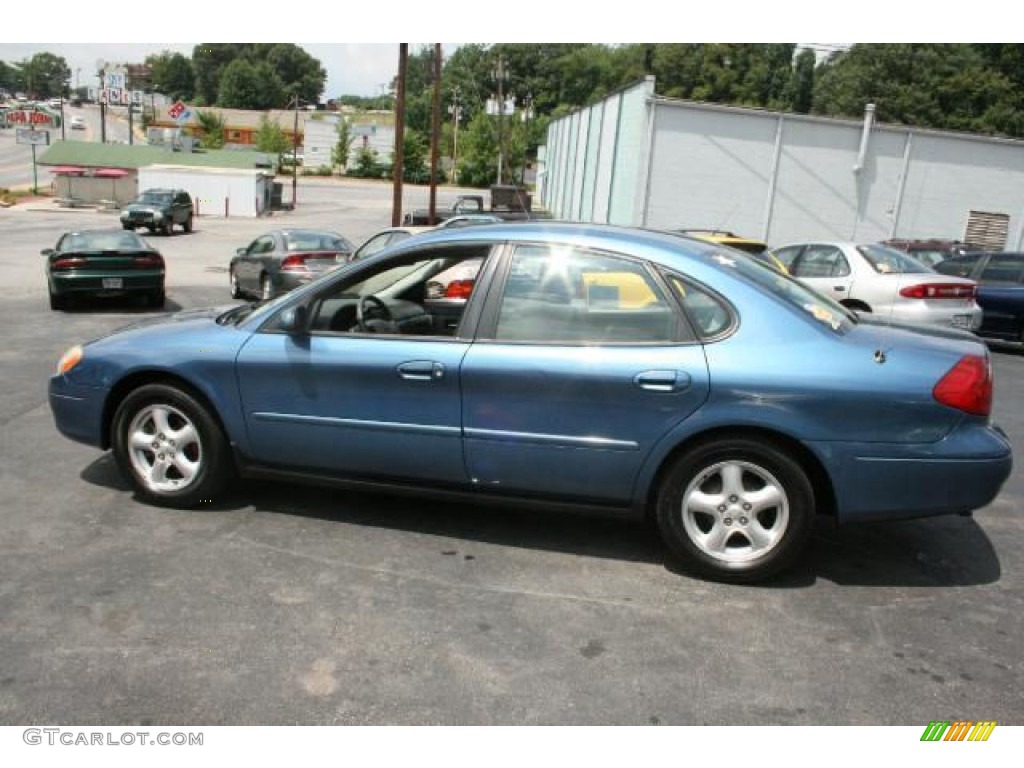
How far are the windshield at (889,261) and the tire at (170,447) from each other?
8829mm

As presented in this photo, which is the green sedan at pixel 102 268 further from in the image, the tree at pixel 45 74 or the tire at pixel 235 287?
the tree at pixel 45 74

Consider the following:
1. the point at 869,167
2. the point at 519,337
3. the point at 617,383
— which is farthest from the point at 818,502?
the point at 869,167

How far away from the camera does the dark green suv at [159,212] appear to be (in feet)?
104

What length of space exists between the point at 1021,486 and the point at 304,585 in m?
4.61

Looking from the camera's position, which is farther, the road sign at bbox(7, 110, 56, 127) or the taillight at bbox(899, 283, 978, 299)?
the road sign at bbox(7, 110, 56, 127)

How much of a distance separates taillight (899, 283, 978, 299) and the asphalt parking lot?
581 cm

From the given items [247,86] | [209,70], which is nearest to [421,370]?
[247,86]

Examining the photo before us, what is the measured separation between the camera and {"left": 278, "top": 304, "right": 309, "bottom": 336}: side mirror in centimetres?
441

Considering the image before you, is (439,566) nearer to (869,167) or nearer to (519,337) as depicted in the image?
(519,337)

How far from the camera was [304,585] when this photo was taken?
3.88 m

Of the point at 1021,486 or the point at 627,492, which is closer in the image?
the point at 627,492


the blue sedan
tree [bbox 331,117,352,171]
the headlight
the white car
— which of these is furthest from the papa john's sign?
the blue sedan

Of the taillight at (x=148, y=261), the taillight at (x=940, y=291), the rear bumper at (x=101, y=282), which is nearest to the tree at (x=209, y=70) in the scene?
the taillight at (x=148, y=261)
